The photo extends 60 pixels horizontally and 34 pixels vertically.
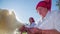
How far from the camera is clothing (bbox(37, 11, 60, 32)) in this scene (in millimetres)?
1079

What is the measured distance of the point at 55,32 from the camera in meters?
1.08

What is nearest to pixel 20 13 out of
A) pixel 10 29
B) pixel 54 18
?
pixel 10 29

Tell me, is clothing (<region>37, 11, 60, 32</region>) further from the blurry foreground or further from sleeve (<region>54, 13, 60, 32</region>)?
the blurry foreground

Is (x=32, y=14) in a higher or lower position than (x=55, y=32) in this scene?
higher

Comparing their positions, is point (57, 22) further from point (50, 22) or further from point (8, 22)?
point (8, 22)

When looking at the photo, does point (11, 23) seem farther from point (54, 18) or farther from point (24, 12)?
point (54, 18)

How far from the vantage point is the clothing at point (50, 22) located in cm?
108

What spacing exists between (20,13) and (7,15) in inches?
4.1

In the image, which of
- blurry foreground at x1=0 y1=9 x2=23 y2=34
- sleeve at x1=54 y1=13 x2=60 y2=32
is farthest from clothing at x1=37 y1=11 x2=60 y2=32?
blurry foreground at x1=0 y1=9 x2=23 y2=34

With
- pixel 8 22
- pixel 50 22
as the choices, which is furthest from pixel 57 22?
pixel 8 22

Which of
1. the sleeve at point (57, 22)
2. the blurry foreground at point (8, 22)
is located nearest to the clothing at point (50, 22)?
the sleeve at point (57, 22)

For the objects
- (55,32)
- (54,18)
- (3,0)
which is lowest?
(55,32)

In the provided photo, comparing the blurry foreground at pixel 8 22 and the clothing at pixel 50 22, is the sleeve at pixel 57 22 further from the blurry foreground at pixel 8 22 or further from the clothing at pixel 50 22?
the blurry foreground at pixel 8 22

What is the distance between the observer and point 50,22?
1092 millimetres
